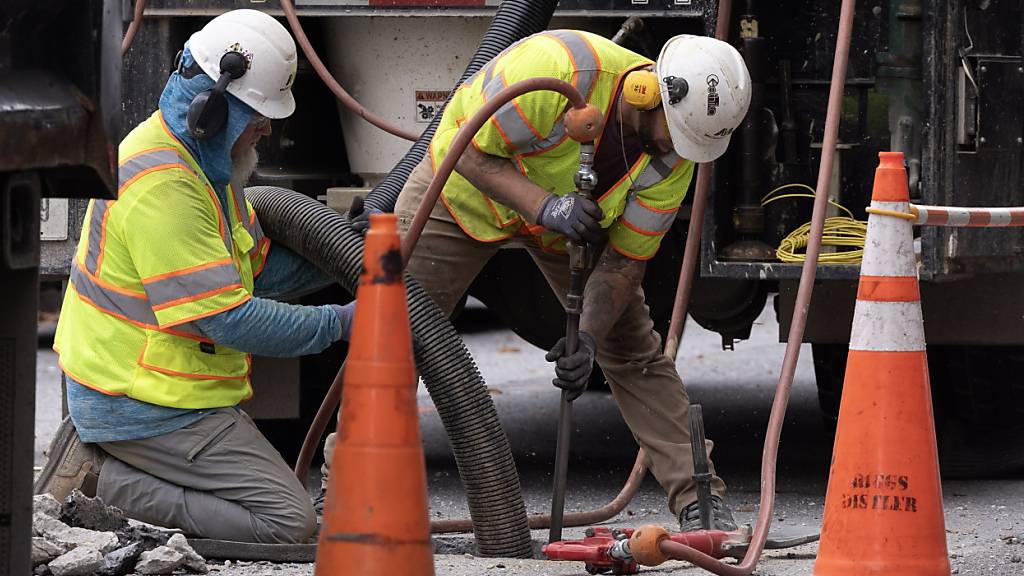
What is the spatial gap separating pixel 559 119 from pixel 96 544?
5.35 ft

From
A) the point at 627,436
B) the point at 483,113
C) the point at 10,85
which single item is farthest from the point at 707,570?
the point at 627,436

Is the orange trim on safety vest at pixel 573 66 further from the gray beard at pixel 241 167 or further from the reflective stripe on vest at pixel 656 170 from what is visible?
the gray beard at pixel 241 167

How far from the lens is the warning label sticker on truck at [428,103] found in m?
5.34

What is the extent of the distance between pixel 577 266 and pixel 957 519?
1.66 meters

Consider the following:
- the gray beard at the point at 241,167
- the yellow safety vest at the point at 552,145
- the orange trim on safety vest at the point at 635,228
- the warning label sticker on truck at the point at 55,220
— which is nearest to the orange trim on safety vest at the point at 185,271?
the gray beard at the point at 241,167

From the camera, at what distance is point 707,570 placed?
13.1 ft

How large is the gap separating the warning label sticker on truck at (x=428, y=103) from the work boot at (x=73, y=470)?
1.62 metres

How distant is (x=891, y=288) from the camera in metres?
3.77

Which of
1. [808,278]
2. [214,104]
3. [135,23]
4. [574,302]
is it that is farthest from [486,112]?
[135,23]

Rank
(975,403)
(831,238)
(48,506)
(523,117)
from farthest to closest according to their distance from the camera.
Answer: (975,403)
(831,238)
(523,117)
(48,506)

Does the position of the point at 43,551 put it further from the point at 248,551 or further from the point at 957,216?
the point at 957,216

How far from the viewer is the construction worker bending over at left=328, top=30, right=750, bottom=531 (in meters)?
4.24

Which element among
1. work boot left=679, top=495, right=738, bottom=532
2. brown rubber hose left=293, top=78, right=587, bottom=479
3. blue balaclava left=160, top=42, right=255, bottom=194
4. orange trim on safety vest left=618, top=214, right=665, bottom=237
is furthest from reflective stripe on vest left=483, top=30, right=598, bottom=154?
work boot left=679, top=495, right=738, bottom=532

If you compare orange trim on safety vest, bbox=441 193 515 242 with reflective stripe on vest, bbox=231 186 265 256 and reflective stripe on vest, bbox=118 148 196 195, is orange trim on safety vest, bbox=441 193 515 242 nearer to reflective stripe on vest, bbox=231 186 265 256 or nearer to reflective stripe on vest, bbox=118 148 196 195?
reflective stripe on vest, bbox=231 186 265 256
